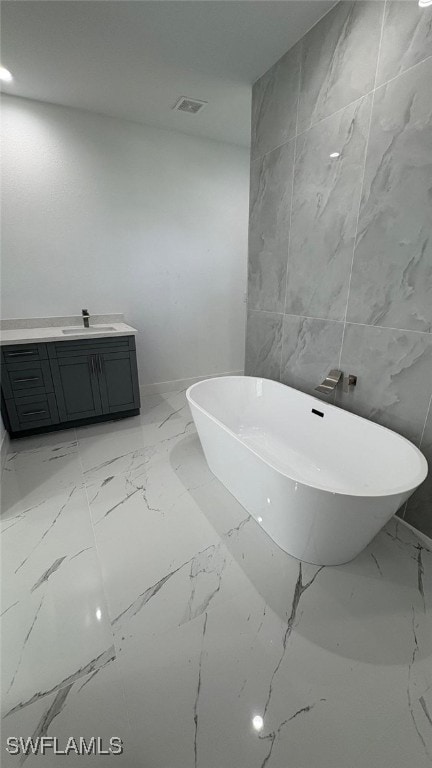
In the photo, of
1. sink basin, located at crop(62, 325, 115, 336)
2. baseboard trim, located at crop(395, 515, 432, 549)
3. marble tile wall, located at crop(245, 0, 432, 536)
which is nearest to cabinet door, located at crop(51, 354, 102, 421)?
sink basin, located at crop(62, 325, 115, 336)

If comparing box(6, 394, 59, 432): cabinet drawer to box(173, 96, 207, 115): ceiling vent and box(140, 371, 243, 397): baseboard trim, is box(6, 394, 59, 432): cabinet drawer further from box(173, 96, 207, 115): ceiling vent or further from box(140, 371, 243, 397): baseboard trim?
box(173, 96, 207, 115): ceiling vent

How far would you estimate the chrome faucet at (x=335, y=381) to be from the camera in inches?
76.4

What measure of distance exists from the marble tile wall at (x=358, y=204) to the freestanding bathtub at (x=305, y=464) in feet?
0.63

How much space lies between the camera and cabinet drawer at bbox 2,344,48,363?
7.82 ft

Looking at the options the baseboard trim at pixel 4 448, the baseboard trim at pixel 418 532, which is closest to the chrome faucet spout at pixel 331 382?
the baseboard trim at pixel 418 532

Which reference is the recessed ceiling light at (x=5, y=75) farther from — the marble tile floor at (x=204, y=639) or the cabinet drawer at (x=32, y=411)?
the marble tile floor at (x=204, y=639)

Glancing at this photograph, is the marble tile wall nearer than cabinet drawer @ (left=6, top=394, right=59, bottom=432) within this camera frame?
Yes

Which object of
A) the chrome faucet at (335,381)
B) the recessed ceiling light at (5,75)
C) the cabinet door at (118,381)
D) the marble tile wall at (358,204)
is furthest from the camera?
the cabinet door at (118,381)

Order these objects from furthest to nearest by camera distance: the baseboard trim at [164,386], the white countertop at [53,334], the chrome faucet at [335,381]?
the baseboard trim at [164,386] → the white countertop at [53,334] → the chrome faucet at [335,381]

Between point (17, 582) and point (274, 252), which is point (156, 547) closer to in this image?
point (17, 582)

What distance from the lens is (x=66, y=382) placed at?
2666mm

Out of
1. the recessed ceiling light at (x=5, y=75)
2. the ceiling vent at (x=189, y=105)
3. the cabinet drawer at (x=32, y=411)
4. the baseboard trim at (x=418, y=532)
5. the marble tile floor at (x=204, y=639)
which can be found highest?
the ceiling vent at (x=189, y=105)

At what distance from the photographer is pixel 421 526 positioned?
166cm

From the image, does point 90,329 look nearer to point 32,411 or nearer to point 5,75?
point 32,411
